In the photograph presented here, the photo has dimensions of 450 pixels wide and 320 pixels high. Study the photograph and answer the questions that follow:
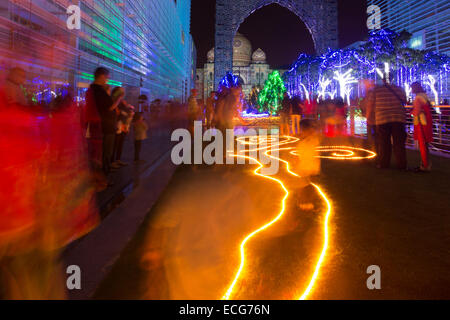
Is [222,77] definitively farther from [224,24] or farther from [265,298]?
[265,298]

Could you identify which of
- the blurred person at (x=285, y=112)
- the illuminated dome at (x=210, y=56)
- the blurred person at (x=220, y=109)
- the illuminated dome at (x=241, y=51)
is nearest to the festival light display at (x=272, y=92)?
the blurred person at (x=285, y=112)

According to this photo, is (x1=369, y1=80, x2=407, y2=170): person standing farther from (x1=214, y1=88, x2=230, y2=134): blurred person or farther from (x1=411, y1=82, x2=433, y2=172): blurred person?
(x1=214, y1=88, x2=230, y2=134): blurred person

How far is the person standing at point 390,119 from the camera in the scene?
7.07 metres

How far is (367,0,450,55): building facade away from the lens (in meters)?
65.8

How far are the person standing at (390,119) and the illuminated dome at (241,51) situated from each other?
103m

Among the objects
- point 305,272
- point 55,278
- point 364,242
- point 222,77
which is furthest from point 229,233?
point 222,77

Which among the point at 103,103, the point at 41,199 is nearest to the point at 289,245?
the point at 41,199

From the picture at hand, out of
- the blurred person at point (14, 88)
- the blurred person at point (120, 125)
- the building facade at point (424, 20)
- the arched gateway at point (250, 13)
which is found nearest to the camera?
the blurred person at point (14, 88)

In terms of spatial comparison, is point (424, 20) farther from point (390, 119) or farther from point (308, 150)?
point (308, 150)

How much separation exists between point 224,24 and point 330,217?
46.6 m

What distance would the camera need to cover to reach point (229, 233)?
11.2ft

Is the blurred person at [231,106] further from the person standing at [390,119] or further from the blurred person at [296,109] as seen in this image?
the blurred person at [296,109]

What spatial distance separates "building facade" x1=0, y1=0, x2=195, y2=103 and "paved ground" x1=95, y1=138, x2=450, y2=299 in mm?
3485

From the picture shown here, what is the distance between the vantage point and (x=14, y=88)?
4324 millimetres
